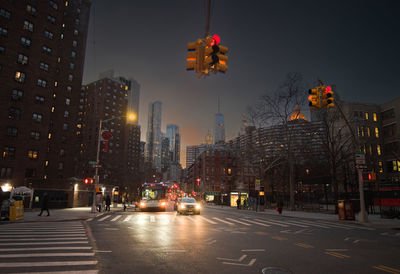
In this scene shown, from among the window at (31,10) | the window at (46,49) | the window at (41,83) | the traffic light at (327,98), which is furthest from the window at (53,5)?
the traffic light at (327,98)

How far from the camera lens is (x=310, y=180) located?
1366 inches

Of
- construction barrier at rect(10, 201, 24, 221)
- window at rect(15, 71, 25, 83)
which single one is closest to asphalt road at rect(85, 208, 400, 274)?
construction barrier at rect(10, 201, 24, 221)

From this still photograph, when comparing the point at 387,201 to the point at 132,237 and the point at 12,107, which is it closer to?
the point at 132,237

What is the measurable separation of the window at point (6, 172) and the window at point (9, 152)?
200cm

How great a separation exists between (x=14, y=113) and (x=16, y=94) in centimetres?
328

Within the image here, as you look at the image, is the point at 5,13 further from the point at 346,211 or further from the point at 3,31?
the point at 346,211

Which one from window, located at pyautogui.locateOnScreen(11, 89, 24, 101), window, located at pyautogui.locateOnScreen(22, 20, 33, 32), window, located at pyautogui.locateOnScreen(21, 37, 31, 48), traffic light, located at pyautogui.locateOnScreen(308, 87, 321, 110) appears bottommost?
traffic light, located at pyautogui.locateOnScreen(308, 87, 321, 110)

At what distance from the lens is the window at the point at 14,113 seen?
4641 centimetres

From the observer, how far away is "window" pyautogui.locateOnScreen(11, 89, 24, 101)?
46.7 m

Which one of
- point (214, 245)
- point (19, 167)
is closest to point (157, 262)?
point (214, 245)

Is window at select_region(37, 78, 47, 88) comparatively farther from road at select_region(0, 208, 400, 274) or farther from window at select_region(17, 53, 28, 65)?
road at select_region(0, 208, 400, 274)

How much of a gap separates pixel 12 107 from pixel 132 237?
47122mm

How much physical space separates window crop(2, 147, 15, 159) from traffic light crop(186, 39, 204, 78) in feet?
156

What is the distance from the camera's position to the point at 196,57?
10.6 metres
